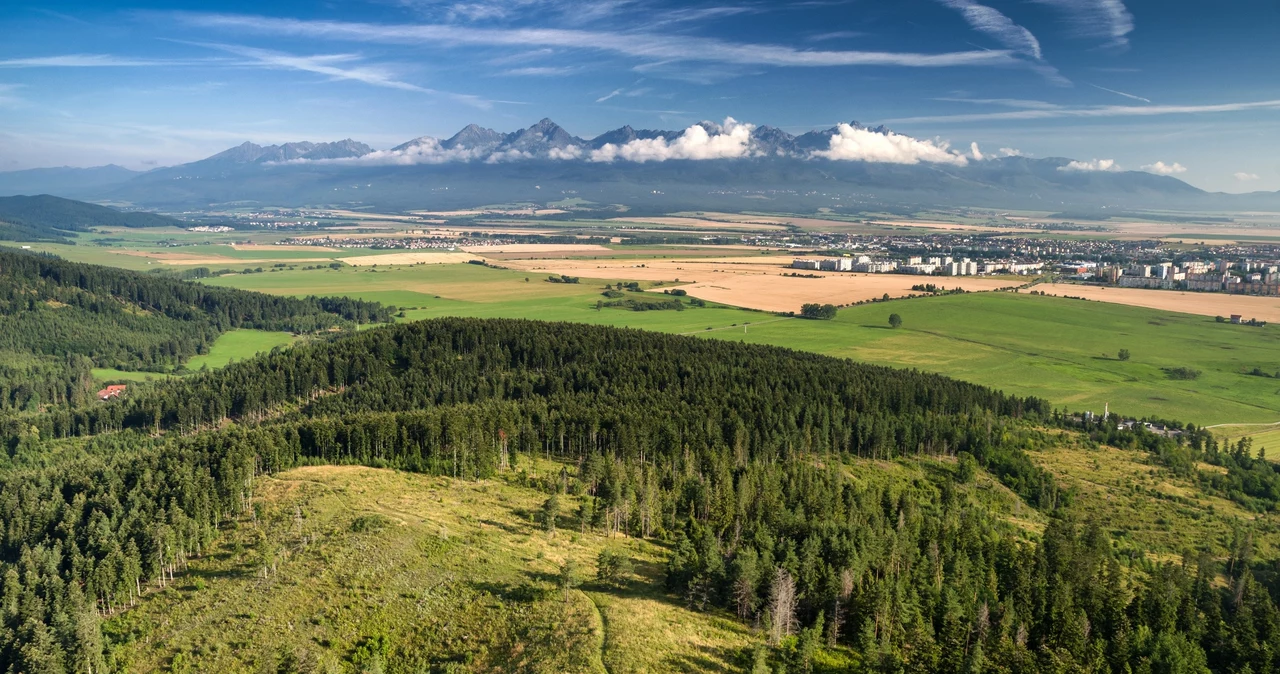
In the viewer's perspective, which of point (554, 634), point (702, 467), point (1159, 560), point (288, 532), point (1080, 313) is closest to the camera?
point (554, 634)

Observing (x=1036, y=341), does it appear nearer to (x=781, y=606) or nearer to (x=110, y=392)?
(x=781, y=606)

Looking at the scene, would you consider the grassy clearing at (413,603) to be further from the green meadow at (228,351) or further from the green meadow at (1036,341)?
the green meadow at (228,351)

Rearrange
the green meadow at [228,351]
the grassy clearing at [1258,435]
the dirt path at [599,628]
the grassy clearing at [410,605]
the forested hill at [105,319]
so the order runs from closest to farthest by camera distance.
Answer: the dirt path at [599,628], the grassy clearing at [410,605], the grassy clearing at [1258,435], the forested hill at [105,319], the green meadow at [228,351]

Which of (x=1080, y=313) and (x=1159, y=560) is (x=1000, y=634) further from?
(x=1080, y=313)

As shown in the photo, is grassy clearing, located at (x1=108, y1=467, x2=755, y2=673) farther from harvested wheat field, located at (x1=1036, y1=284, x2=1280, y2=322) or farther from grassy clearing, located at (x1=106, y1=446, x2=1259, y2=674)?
harvested wheat field, located at (x1=1036, y1=284, x2=1280, y2=322)

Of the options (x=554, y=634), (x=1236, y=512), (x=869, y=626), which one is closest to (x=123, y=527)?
(x=554, y=634)

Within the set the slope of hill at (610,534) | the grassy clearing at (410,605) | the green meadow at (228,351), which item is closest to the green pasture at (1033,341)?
the green meadow at (228,351)

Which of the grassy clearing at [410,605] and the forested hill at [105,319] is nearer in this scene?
the grassy clearing at [410,605]
